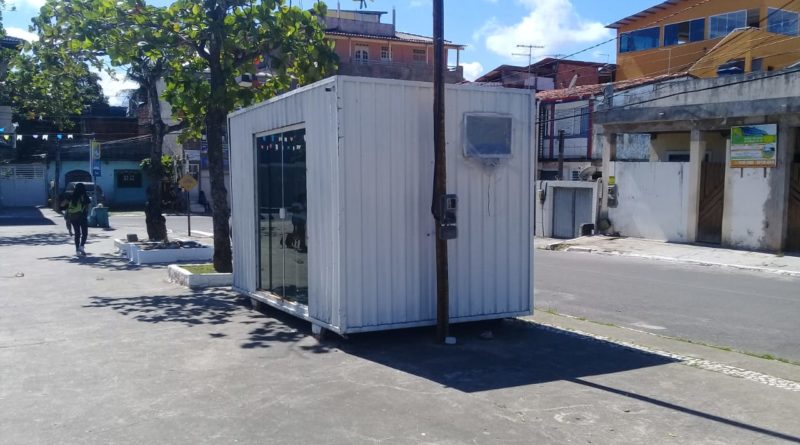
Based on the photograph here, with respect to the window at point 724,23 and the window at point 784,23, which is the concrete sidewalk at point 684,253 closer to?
the window at point 724,23

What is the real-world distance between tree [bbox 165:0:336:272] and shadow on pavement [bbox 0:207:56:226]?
1989 centimetres

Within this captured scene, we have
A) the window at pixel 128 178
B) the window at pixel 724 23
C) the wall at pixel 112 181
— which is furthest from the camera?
the window at pixel 128 178

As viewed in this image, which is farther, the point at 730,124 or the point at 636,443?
the point at 730,124

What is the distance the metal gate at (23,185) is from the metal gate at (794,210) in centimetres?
4130

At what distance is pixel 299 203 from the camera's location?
8414 millimetres

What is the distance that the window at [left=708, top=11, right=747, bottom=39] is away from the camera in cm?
3347

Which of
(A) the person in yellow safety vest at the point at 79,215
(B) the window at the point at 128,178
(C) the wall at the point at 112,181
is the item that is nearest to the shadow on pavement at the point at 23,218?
(C) the wall at the point at 112,181

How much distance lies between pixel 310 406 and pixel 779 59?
3394 centimetres

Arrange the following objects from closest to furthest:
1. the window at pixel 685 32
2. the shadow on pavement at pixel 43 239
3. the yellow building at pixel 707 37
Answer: the shadow on pavement at pixel 43 239 → the yellow building at pixel 707 37 → the window at pixel 685 32

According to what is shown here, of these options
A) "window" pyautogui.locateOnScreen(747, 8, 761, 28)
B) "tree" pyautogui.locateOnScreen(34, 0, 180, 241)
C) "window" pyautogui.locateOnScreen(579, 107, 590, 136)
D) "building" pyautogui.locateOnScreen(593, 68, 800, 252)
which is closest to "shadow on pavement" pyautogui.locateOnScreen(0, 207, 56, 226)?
"tree" pyautogui.locateOnScreen(34, 0, 180, 241)

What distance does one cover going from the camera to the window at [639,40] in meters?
37.2

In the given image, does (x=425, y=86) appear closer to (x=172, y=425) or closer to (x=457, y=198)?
(x=457, y=198)

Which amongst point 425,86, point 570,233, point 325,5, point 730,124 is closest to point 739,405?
point 425,86

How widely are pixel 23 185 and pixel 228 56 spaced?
1457 inches
